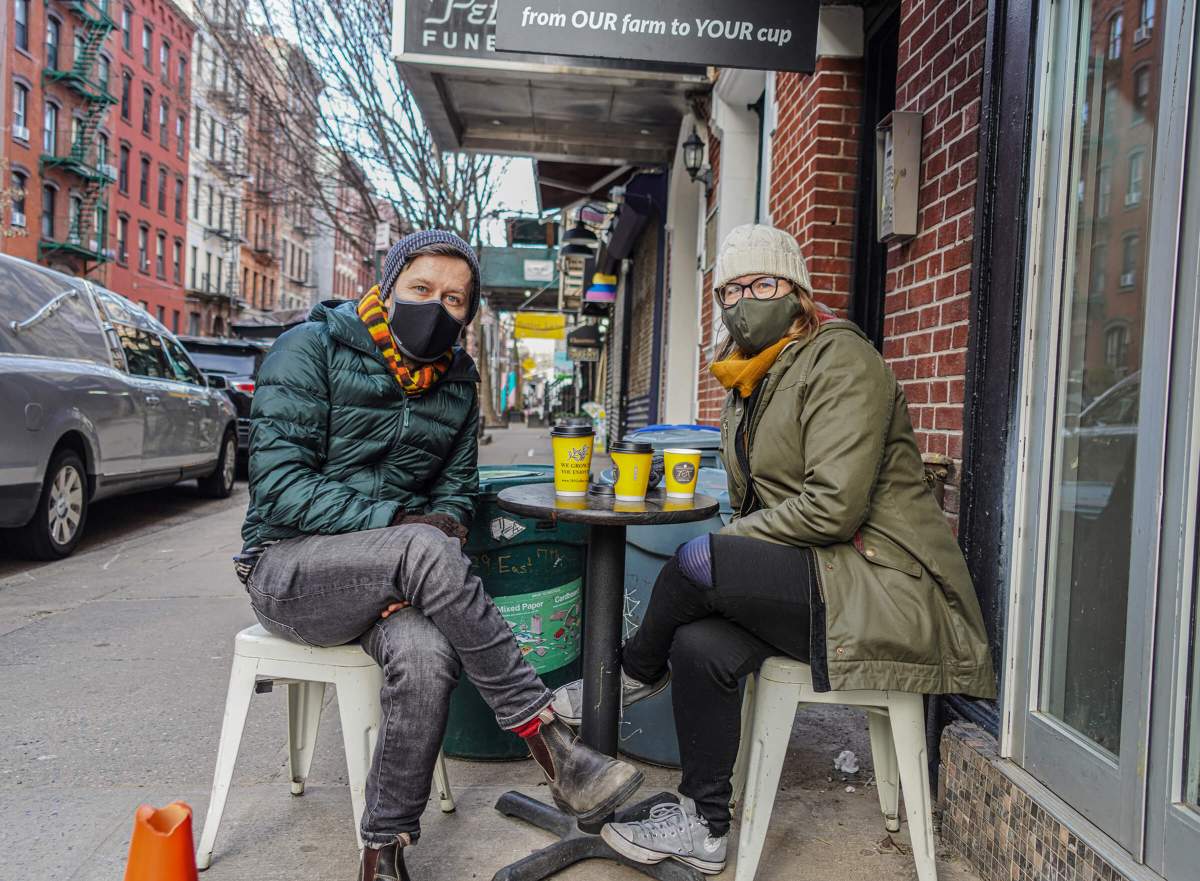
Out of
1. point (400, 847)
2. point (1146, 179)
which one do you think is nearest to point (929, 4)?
point (1146, 179)

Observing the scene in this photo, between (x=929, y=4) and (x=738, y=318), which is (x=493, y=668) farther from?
(x=929, y=4)

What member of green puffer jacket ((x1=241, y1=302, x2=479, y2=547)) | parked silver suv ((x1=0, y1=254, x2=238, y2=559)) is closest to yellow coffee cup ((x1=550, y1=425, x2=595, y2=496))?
green puffer jacket ((x1=241, y1=302, x2=479, y2=547))

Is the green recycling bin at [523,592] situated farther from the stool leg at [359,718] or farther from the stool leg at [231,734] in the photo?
the stool leg at [231,734]

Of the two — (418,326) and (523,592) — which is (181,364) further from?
(418,326)

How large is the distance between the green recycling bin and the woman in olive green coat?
673mm

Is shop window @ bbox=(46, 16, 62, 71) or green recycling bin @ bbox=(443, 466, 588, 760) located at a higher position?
shop window @ bbox=(46, 16, 62, 71)

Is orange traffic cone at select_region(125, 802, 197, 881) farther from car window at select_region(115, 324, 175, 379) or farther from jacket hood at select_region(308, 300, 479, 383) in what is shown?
car window at select_region(115, 324, 175, 379)

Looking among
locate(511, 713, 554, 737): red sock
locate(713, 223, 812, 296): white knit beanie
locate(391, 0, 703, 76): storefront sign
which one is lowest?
locate(511, 713, 554, 737): red sock

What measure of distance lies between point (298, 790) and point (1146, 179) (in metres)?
2.81

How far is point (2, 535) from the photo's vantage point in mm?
6383

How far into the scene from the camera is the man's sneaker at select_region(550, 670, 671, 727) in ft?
8.16

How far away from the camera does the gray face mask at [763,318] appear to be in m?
2.46

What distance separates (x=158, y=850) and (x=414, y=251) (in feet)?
5.30

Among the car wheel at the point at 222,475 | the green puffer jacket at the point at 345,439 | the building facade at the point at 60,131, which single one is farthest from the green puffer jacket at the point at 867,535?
the building facade at the point at 60,131
